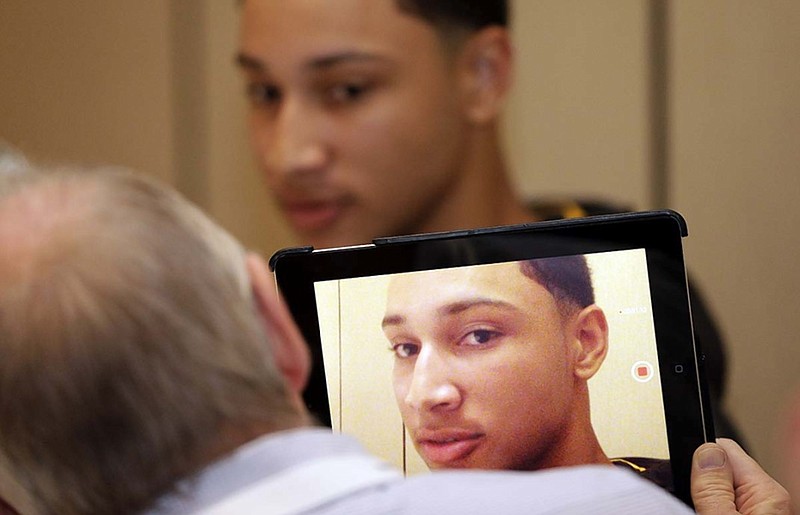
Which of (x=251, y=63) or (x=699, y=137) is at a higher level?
(x=251, y=63)

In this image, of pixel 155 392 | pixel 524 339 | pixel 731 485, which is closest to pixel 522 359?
pixel 524 339

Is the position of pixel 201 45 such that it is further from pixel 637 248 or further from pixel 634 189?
pixel 637 248

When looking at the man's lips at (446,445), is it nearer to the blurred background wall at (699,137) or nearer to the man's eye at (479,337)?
the man's eye at (479,337)

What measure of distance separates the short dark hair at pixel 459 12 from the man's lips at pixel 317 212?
0.22m

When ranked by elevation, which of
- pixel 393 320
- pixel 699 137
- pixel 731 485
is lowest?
pixel 731 485

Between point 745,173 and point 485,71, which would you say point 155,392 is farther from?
point 745,173

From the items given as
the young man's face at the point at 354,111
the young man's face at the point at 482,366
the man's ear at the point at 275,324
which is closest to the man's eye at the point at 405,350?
the young man's face at the point at 482,366

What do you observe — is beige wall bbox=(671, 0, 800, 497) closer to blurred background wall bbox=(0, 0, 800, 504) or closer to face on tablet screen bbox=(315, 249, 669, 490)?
blurred background wall bbox=(0, 0, 800, 504)

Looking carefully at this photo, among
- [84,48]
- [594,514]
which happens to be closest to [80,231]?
[594,514]

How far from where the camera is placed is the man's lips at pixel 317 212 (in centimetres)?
116

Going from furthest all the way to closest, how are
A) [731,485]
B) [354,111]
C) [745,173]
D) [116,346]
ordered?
[745,173] → [354,111] → [731,485] → [116,346]

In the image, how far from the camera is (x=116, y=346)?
0.38 metres

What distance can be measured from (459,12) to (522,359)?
0.67 metres

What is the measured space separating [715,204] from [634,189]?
0.10m
